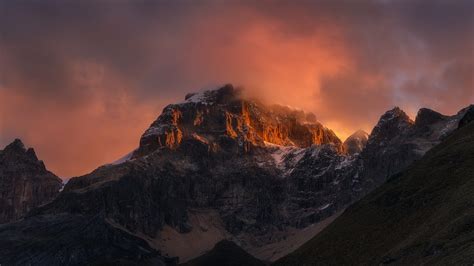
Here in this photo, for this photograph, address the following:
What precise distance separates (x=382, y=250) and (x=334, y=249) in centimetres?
2209

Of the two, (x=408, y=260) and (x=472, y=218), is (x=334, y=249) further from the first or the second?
(x=472, y=218)

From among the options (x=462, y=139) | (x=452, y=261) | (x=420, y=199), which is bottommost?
(x=452, y=261)

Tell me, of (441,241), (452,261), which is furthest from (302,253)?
(452,261)

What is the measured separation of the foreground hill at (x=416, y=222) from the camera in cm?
10588

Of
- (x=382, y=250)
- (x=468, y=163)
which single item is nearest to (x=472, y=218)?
(x=382, y=250)

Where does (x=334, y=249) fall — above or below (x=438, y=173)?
below

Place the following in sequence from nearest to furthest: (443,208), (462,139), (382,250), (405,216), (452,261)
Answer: (452,261) < (443,208) < (382,250) < (405,216) < (462,139)

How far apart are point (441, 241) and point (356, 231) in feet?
168

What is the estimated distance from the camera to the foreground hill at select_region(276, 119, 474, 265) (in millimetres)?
105875

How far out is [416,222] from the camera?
13475 cm

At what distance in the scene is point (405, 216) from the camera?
144 metres

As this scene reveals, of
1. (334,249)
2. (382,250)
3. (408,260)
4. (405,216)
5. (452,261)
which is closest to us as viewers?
(452,261)

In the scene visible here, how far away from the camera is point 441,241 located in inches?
4168

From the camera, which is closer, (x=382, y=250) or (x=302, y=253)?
(x=382, y=250)
